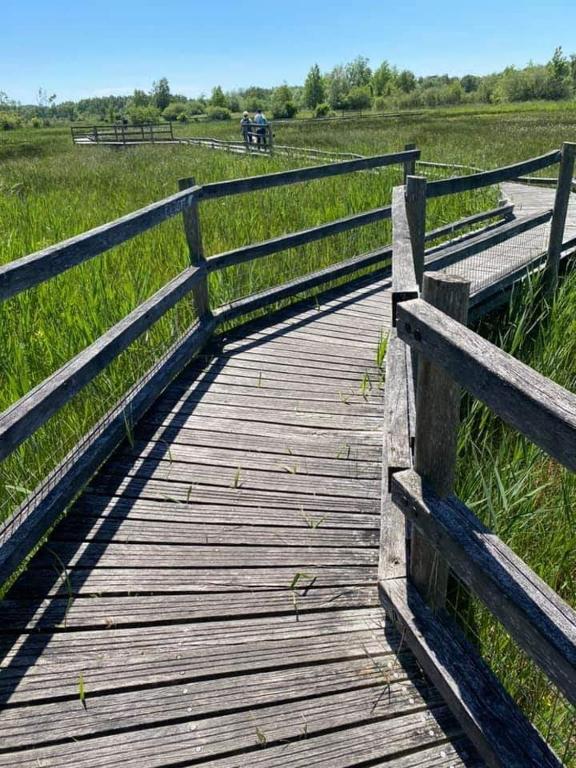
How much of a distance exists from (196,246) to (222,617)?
321 cm

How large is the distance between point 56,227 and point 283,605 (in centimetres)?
757

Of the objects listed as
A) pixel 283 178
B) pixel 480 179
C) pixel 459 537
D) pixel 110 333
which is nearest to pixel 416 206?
pixel 480 179

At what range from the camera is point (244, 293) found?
6.45m

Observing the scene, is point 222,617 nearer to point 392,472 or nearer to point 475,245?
point 392,472

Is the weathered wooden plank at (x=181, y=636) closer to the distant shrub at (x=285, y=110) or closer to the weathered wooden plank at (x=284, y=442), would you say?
the weathered wooden plank at (x=284, y=442)

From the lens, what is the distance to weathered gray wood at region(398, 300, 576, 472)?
4.20 feet

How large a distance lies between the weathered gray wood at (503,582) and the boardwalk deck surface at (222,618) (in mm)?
566

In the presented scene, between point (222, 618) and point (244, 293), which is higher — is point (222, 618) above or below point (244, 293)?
below

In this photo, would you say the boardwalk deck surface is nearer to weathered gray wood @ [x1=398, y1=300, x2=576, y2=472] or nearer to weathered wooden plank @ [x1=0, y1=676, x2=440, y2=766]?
weathered wooden plank @ [x1=0, y1=676, x2=440, y2=766]

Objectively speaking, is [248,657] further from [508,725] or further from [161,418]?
[161,418]

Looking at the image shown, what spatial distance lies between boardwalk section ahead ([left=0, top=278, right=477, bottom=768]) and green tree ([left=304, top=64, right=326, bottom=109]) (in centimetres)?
13416

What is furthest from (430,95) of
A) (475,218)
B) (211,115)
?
(475,218)

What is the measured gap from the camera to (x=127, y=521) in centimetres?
295

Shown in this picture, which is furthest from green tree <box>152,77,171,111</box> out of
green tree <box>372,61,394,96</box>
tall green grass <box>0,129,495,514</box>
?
tall green grass <box>0,129,495,514</box>
